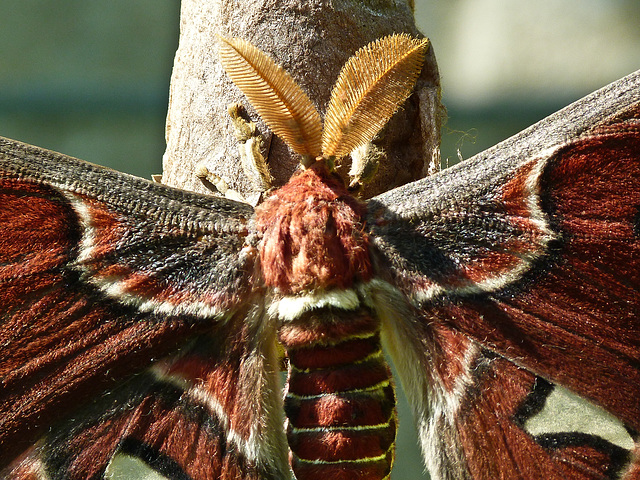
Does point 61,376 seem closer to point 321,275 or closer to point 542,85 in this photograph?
point 321,275

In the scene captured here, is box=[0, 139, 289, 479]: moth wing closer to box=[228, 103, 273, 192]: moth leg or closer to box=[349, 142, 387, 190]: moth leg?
box=[228, 103, 273, 192]: moth leg

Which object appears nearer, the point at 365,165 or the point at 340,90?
the point at 340,90

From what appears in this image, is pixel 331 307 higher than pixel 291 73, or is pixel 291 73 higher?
pixel 291 73

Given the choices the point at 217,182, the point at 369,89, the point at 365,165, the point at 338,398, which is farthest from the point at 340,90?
the point at 338,398

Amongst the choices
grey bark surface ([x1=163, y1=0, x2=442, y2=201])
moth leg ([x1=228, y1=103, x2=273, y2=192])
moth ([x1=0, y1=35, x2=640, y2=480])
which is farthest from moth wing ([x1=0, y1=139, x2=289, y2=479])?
grey bark surface ([x1=163, y1=0, x2=442, y2=201])

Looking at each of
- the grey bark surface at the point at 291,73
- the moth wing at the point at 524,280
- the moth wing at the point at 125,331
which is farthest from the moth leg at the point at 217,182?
the moth wing at the point at 524,280

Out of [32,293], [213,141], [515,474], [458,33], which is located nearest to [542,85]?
[458,33]

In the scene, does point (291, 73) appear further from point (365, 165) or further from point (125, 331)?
point (125, 331)
